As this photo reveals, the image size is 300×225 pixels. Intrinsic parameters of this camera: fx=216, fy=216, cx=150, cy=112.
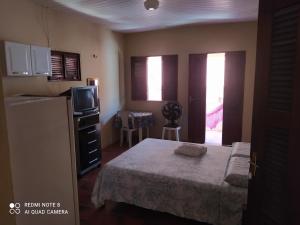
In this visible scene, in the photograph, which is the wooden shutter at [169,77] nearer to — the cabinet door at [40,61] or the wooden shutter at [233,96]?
the wooden shutter at [233,96]

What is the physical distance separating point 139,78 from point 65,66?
2.06 m

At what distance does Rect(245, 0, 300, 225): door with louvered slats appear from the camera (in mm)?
1075

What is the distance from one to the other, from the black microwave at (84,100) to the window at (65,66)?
1.43ft

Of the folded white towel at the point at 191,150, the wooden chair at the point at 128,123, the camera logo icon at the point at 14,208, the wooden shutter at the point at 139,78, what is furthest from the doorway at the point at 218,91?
the camera logo icon at the point at 14,208

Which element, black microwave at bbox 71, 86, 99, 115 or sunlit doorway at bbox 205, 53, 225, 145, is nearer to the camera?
black microwave at bbox 71, 86, 99, 115

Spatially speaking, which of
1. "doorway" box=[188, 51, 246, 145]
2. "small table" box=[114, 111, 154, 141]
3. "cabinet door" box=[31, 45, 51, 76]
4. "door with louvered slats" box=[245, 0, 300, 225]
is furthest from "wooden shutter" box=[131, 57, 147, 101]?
"door with louvered slats" box=[245, 0, 300, 225]

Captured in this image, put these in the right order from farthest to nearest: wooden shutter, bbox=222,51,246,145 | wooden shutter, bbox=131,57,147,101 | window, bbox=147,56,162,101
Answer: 1. wooden shutter, bbox=131,57,147,101
2. window, bbox=147,56,162,101
3. wooden shutter, bbox=222,51,246,145

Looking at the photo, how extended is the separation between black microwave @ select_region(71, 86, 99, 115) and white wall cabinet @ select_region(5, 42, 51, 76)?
0.49 metres

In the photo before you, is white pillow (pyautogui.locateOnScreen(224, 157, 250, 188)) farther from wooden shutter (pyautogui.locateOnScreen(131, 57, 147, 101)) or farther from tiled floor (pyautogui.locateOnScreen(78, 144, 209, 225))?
wooden shutter (pyautogui.locateOnScreen(131, 57, 147, 101))

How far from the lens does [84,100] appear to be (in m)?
3.47

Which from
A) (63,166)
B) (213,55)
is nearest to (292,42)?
(63,166)

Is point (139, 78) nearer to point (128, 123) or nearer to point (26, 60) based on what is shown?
point (128, 123)

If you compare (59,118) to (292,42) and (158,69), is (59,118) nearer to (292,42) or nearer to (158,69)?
(292,42)

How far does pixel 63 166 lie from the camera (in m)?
1.53
